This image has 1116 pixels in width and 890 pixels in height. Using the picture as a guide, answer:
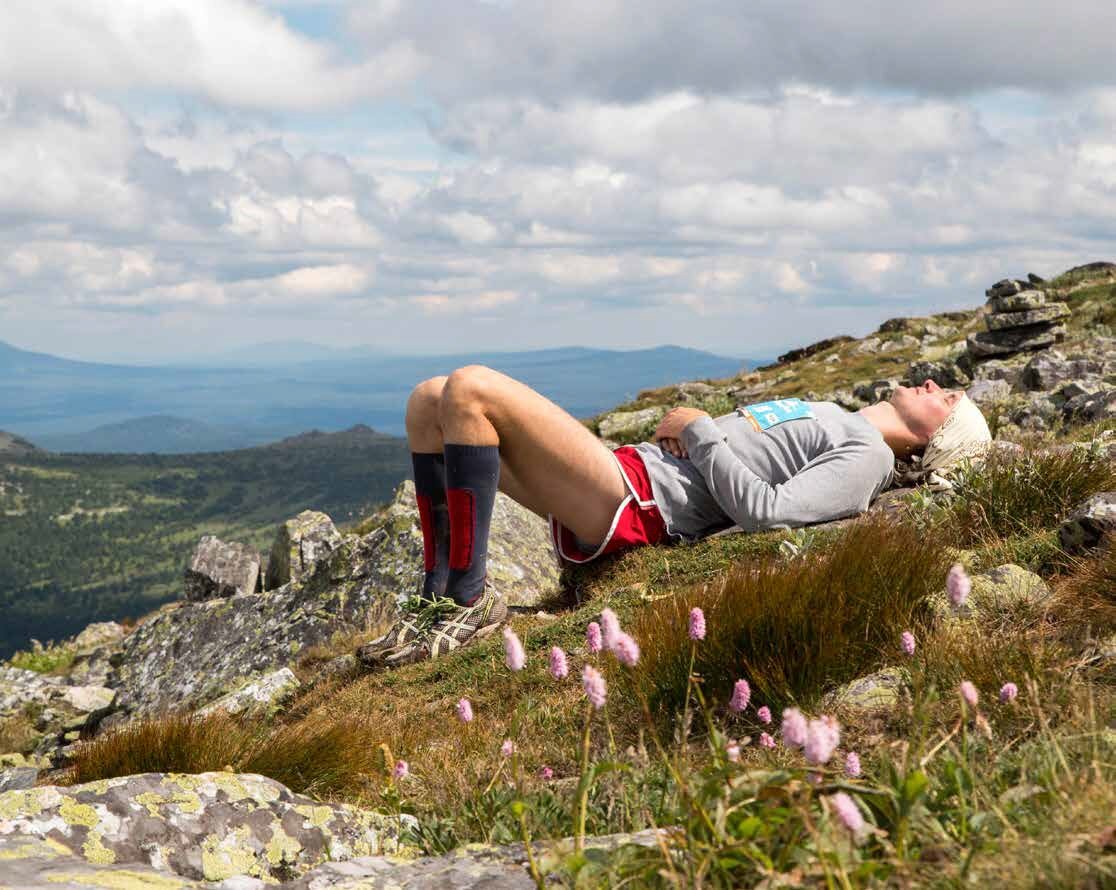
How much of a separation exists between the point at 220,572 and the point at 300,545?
466cm

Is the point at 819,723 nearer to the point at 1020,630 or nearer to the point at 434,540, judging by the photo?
the point at 1020,630

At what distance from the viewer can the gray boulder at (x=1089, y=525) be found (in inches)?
197

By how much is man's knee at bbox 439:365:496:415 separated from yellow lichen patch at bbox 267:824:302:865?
3.49 meters

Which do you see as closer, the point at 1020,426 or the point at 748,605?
Answer: the point at 748,605

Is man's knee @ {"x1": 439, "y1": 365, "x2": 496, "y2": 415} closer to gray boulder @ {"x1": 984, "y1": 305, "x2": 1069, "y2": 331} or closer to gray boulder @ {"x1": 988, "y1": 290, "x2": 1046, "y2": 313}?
gray boulder @ {"x1": 984, "y1": 305, "x2": 1069, "y2": 331}

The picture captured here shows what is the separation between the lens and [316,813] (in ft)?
12.0

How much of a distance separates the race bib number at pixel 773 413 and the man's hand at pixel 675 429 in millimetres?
391

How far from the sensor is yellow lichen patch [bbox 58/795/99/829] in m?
3.21

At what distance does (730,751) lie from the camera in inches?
95.6

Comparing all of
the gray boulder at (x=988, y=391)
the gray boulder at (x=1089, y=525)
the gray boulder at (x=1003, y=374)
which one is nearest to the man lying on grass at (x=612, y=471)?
the gray boulder at (x=1089, y=525)

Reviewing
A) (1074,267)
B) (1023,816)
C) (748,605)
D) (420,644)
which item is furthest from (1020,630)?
(1074,267)

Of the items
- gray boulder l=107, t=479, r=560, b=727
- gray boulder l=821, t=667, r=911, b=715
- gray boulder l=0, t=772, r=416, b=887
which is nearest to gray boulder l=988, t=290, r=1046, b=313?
gray boulder l=107, t=479, r=560, b=727

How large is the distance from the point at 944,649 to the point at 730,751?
1.88 metres

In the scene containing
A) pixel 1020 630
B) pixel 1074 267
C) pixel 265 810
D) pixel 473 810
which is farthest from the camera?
pixel 1074 267
